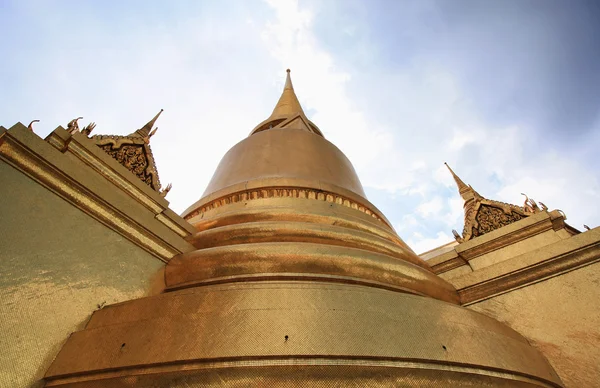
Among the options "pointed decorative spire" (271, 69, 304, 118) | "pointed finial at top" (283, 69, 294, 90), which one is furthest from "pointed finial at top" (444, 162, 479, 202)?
"pointed finial at top" (283, 69, 294, 90)

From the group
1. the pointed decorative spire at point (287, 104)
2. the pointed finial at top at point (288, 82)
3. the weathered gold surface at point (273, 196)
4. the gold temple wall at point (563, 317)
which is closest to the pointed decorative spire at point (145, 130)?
the weathered gold surface at point (273, 196)

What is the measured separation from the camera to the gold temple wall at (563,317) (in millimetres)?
2145

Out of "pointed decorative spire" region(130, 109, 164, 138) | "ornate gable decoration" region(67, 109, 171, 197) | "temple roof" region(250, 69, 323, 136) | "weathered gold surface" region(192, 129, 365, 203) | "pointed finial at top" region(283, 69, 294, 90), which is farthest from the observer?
"pointed finial at top" region(283, 69, 294, 90)

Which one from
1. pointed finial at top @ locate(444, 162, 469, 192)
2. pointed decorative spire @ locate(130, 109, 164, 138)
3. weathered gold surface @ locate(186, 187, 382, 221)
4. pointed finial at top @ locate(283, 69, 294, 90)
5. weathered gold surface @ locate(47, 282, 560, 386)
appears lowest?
weathered gold surface @ locate(47, 282, 560, 386)

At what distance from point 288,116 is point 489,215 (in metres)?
4.73

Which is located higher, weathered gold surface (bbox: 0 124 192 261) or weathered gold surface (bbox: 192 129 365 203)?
weathered gold surface (bbox: 192 129 365 203)

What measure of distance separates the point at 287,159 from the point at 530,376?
3.34 m

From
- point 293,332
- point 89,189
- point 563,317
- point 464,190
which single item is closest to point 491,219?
point 464,190

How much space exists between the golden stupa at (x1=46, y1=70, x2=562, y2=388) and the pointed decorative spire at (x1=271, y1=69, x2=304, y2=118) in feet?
19.4

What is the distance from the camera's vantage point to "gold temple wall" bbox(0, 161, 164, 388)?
1613mm

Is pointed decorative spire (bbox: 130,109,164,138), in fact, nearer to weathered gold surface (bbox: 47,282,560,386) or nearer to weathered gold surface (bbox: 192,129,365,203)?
weathered gold surface (bbox: 192,129,365,203)

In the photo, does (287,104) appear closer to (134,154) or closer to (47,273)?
Answer: (134,154)

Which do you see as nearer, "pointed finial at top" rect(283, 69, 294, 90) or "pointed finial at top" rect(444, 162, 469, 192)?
"pointed finial at top" rect(444, 162, 469, 192)

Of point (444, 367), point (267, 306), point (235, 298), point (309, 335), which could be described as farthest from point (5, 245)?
point (444, 367)
